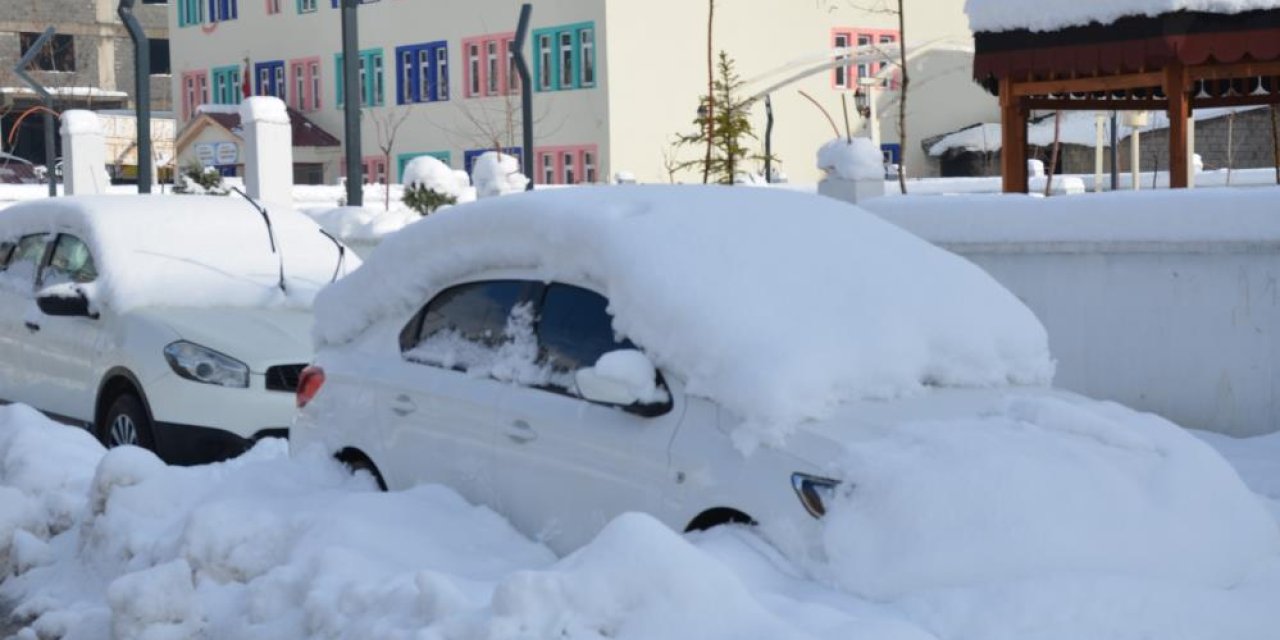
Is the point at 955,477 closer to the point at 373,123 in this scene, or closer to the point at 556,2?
the point at 556,2

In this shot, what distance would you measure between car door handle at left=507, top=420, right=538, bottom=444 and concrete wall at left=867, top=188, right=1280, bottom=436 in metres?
6.22

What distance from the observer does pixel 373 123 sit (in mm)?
56719

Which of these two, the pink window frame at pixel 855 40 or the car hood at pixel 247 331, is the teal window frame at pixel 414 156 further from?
the car hood at pixel 247 331

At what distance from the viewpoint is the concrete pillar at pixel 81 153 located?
30.8 meters

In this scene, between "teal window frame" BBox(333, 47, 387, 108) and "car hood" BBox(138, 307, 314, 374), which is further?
"teal window frame" BBox(333, 47, 387, 108)

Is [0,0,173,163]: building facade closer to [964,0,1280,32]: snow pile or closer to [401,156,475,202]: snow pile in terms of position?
[401,156,475,202]: snow pile

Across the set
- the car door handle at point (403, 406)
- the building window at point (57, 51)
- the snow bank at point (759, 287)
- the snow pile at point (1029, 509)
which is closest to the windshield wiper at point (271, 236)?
the snow bank at point (759, 287)

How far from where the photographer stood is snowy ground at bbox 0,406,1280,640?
18.7 feet

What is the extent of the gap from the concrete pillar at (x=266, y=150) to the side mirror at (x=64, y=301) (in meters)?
12.4

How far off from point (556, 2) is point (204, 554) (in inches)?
1737

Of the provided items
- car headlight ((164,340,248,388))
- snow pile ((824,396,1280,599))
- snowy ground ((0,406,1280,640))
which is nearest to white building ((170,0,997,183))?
car headlight ((164,340,248,388))

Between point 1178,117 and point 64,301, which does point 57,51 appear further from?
point 64,301

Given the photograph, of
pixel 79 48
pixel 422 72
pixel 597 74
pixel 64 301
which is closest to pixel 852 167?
pixel 64 301

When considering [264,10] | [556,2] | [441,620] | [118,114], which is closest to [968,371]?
[441,620]
